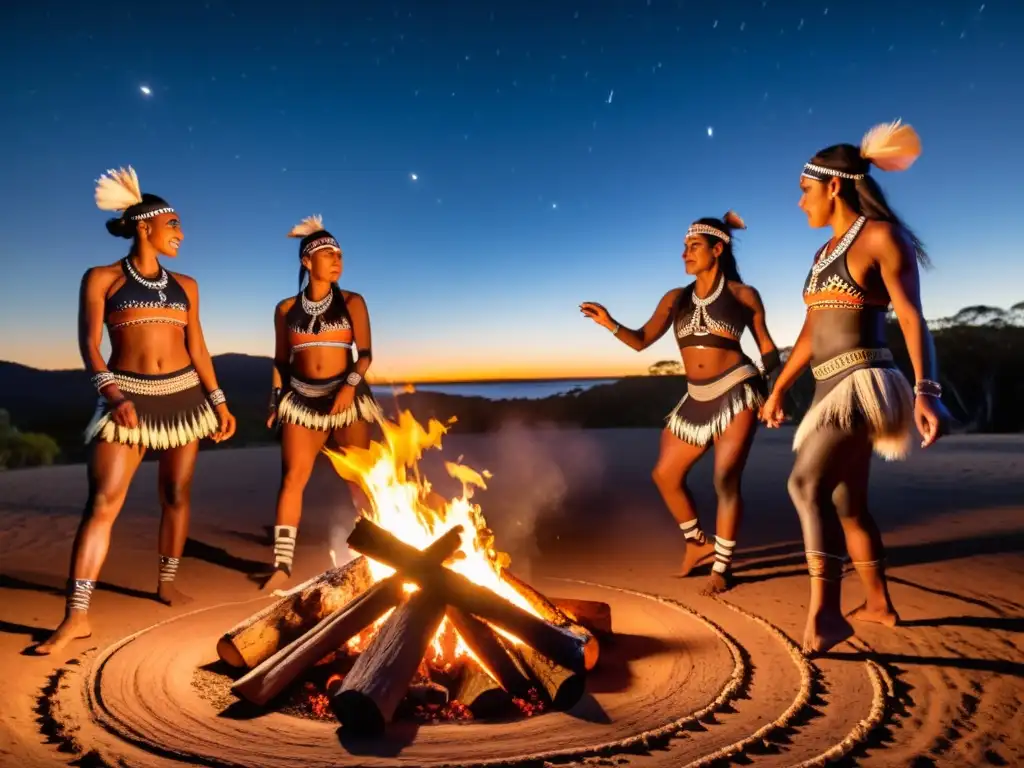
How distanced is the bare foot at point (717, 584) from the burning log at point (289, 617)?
2.15m

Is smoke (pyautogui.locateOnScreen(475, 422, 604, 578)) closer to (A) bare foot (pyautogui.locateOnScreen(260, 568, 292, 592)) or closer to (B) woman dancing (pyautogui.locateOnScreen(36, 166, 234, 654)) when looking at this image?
(A) bare foot (pyautogui.locateOnScreen(260, 568, 292, 592))

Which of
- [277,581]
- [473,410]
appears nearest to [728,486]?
[277,581]

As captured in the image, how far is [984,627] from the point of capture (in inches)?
169

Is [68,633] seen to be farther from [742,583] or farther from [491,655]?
[742,583]

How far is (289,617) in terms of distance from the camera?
3848mm

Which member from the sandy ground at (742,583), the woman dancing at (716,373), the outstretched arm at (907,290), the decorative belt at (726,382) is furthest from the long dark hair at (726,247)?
the sandy ground at (742,583)

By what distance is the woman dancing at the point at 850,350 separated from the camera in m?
3.79

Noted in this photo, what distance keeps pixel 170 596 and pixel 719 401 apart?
3.67m

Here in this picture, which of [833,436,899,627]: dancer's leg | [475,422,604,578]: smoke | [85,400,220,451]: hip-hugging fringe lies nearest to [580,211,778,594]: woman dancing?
[833,436,899,627]: dancer's leg

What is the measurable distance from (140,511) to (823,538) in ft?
24.2

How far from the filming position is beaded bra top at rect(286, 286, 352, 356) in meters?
5.48

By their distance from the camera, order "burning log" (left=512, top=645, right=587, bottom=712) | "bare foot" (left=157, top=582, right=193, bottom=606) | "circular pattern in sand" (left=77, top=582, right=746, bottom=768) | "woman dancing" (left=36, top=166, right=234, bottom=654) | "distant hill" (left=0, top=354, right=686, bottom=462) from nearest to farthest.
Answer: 1. "circular pattern in sand" (left=77, top=582, right=746, bottom=768)
2. "burning log" (left=512, top=645, right=587, bottom=712)
3. "woman dancing" (left=36, top=166, right=234, bottom=654)
4. "bare foot" (left=157, top=582, right=193, bottom=606)
5. "distant hill" (left=0, top=354, right=686, bottom=462)

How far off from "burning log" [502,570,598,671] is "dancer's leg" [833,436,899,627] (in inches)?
56.7

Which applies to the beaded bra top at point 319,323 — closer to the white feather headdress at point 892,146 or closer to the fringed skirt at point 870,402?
the fringed skirt at point 870,402
